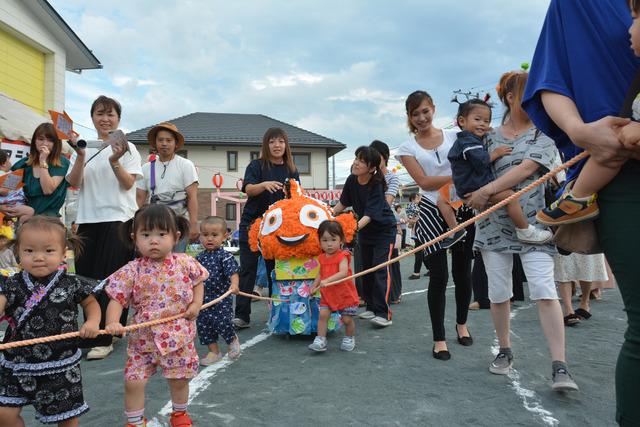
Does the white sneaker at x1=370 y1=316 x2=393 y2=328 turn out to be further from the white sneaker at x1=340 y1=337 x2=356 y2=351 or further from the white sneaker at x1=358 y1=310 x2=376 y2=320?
the white sneaker at x1=340 y1=337 x2=356 y2=351

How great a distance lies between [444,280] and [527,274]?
0.80 meters

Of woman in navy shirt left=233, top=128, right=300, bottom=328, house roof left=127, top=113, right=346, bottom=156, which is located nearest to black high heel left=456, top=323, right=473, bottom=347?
woman in navy shirt left=233, top=128, right=300, bottom=328

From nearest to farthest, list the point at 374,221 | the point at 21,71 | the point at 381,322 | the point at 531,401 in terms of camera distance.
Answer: the point at 531,401
the point at 381,322
the point at 374,221
the point at 21,71

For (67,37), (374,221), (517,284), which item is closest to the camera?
(374,221)

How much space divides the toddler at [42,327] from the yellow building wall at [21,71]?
10206 mm

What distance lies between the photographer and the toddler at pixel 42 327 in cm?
203

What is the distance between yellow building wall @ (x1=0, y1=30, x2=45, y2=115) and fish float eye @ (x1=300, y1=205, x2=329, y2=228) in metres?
9.32

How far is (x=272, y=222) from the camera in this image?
4.41 m

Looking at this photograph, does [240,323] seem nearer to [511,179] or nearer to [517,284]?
[511,179]

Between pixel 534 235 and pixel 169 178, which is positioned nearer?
pixel 534 235

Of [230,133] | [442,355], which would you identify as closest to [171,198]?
[442,355]

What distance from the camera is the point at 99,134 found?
407 centimetres

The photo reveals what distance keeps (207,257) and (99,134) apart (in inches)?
58.7

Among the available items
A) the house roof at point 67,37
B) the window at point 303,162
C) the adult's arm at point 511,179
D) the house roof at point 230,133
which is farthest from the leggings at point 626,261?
the window at point 303,162
